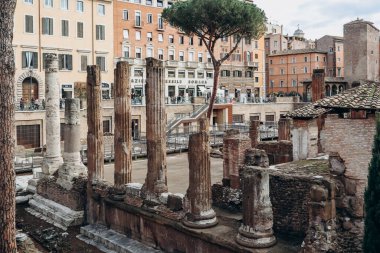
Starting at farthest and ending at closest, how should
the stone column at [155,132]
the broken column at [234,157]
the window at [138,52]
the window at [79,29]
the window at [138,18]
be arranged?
1. the window at [138,52]
2. the window at [138,18]
3. the window at [79,29]
4. the broken column at [234,157]
5. the stone column at [155,132]

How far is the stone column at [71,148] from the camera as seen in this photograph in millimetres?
13352

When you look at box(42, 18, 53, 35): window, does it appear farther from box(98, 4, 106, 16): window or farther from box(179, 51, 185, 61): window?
box(179, 51, 185, 61): window

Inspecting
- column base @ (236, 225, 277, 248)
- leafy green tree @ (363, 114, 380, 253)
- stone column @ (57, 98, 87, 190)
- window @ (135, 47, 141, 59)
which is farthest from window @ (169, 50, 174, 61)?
leafy green tree @ (363, 114, 380, 253)

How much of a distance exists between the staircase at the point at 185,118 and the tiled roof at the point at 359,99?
20847mm

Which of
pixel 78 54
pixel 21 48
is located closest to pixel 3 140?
pixel 21 48

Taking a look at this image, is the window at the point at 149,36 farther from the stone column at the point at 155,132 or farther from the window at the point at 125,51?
the stone column at the point at 155,132

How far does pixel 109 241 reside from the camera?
34.9ft

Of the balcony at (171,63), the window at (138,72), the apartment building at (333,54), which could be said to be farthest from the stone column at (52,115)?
the apartment building at (333,54)

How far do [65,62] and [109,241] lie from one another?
2371cm

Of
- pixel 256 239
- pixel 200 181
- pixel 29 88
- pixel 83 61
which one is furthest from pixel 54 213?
pixel 83 61

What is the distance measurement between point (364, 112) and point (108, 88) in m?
28.2

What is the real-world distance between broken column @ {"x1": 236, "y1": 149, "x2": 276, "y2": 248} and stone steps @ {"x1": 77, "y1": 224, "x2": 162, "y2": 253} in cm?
294

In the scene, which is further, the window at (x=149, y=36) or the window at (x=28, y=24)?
the window at (x=149, y=36)

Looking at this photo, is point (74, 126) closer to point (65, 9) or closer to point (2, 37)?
point (2, 37)
